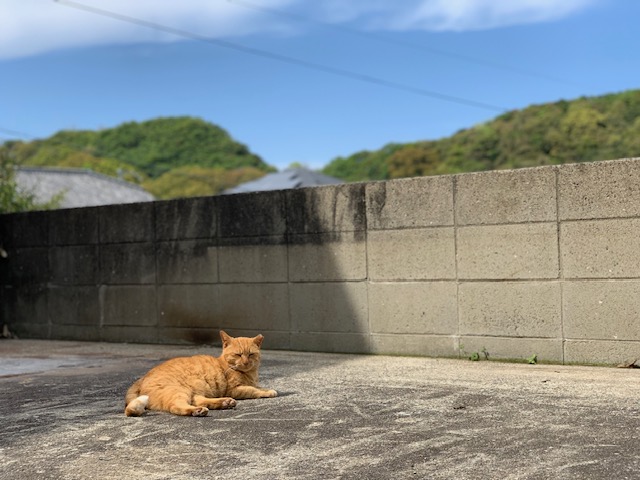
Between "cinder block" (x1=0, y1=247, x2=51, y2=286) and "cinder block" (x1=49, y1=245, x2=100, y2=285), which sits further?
"cinder block" (x1=0, y1=247, x2=51, y2=286)

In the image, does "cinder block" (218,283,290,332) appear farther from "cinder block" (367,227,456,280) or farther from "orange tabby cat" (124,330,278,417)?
"orange tabby cat" (124,330,278,417)

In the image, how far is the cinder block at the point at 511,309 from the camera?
5516mm

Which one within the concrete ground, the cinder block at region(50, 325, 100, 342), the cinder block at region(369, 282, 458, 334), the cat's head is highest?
the cinder block at region(369, 282, 458, 334)

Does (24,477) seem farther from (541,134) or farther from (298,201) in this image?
(541,134)

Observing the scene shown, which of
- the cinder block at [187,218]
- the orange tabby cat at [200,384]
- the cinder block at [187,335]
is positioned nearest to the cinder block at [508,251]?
the orange tabby cat at [200,384]

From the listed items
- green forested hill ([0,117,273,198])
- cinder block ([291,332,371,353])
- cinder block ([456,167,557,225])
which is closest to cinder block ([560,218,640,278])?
cinder block ([456,167,557,225])

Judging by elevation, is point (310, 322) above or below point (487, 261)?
below

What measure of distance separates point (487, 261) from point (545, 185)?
717mm

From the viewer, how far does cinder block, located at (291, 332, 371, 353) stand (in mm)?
6434

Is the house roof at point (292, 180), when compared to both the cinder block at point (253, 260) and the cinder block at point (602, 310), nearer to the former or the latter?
the cinder block at point (253, 260)

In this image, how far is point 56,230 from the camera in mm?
8453

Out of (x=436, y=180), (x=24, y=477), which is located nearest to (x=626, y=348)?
(x=436, y=180)

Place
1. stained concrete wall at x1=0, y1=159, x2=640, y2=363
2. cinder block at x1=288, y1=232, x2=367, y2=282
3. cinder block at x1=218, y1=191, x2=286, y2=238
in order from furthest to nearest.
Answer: cinder block at x1=218, y1=191, x2=286, y2=238 < cinder block at x1=288, y1=232, x2=367, y2=282 < stained concrete wall at x1=0, y1=159, x2=640, y2=363

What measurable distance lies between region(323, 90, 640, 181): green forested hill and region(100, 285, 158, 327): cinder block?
24024mm
